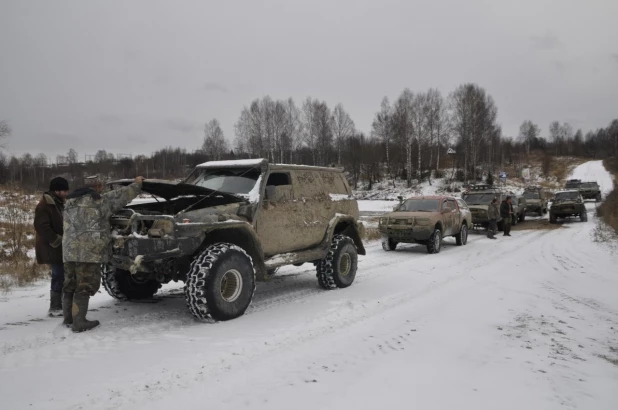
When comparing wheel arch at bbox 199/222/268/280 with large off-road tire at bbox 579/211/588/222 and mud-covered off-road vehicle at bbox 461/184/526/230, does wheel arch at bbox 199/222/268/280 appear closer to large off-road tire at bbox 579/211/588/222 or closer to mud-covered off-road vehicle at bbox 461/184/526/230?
mud-covered off-road vehicle at bbox 461/184/526/230

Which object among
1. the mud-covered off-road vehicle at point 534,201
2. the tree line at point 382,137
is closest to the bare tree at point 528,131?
Answer: the tree line at point 382,137

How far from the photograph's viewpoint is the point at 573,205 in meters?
21.3

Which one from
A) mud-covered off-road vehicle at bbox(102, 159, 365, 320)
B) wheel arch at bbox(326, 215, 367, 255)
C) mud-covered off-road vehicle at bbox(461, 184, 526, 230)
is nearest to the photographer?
mud-covered off-road vehicle at bbox(102, 159, 365, 320)

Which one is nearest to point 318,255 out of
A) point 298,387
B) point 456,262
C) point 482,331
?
point 482,331

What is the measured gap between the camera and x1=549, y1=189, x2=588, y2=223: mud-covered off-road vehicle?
21.3 meters

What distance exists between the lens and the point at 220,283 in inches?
194

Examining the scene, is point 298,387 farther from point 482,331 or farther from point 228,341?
point 482,331

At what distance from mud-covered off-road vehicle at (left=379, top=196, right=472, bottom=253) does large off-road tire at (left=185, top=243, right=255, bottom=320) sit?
764cm

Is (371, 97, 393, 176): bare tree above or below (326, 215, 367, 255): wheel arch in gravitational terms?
above

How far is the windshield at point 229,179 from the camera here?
6.16 m

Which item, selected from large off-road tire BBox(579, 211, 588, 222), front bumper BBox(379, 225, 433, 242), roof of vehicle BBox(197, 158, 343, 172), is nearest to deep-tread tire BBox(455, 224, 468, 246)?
front bumper BBox(379, 225, 433, 242)

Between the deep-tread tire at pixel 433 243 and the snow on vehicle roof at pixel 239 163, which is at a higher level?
the snow on vehicle roof at pixel 239 163

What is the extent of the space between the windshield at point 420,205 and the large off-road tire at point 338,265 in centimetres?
625

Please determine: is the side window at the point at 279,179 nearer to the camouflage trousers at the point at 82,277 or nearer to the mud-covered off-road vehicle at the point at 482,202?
the camouflage trousers at the point at 82,277
